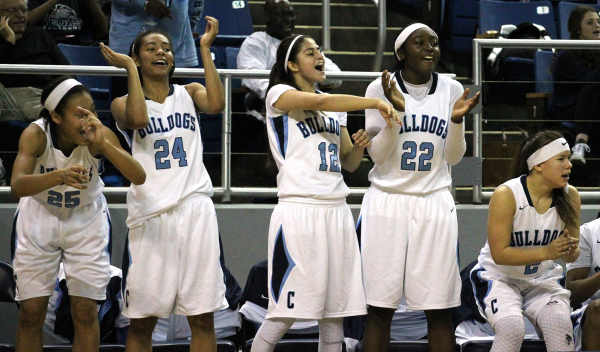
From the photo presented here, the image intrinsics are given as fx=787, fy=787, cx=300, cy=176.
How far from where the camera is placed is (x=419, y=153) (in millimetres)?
3965

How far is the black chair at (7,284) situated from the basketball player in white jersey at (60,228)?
0.57m

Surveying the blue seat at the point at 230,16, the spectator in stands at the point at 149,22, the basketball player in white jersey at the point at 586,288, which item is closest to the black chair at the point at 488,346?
the basketball player in white jersey at the point at 586,288

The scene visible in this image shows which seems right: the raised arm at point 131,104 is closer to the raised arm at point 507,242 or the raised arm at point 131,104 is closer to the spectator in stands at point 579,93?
the raised arm at point 507,242

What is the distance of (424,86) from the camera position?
4.08 meters

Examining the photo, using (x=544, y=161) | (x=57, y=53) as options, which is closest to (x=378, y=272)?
(x=544, y=161)

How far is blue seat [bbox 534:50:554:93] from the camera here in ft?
17.6

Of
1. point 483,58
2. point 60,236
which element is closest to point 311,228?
point 60,236

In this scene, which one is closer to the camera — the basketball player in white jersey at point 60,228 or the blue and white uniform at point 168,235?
the blue and white uniform at point 168,235

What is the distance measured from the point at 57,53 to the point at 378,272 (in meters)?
3.16

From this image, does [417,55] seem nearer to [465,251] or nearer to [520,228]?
[520,228]

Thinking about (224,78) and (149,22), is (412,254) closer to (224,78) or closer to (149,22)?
(224,78)

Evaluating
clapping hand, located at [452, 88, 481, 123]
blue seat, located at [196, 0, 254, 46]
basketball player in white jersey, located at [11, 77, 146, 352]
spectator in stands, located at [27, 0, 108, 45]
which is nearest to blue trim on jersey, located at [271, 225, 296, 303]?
basketball player in white jersey, located at [11, 77, 146, 352]

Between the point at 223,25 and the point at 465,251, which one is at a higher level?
the point at 223,25

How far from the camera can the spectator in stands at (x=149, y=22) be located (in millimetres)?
5719
